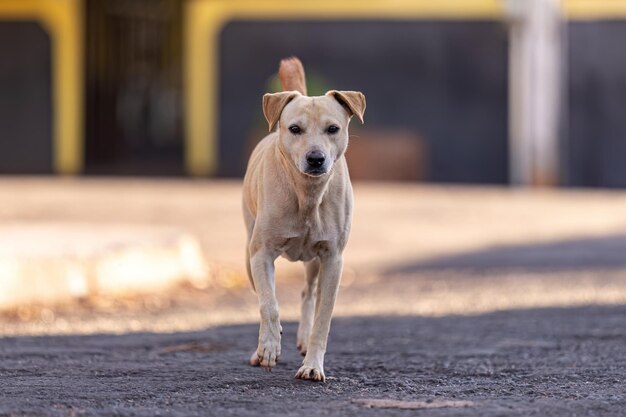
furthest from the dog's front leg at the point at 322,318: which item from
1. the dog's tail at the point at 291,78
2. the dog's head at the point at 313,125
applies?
the dog's tail at the point at 291,78

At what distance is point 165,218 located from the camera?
15016 millimetres

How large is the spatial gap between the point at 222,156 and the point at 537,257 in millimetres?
9919

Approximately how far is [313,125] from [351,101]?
0.29m

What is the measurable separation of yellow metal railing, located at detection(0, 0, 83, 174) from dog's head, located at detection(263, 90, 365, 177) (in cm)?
1577

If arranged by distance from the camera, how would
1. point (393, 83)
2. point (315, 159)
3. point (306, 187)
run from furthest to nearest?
point (393, 83), point (306, 187), point (315, 159)

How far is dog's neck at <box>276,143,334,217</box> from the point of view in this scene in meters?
6.29

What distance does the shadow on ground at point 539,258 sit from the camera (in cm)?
1226

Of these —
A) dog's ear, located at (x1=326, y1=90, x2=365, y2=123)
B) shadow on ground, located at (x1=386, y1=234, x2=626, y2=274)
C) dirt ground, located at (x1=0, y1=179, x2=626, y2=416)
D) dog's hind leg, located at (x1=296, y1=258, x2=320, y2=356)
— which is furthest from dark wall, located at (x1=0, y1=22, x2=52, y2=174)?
dog's ear, located at (x1=326, y1=90, x2=365, y2=123)

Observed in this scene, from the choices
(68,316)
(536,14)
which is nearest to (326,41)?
(536,14)

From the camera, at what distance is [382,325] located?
8562 mm

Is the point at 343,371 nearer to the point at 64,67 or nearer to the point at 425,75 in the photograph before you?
the point at 425,75

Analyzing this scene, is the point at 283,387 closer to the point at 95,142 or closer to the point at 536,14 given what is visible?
the point at 536,14

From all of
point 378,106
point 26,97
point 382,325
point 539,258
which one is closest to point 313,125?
point 382,325

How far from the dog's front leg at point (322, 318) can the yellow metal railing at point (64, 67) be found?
15873 millimetres
